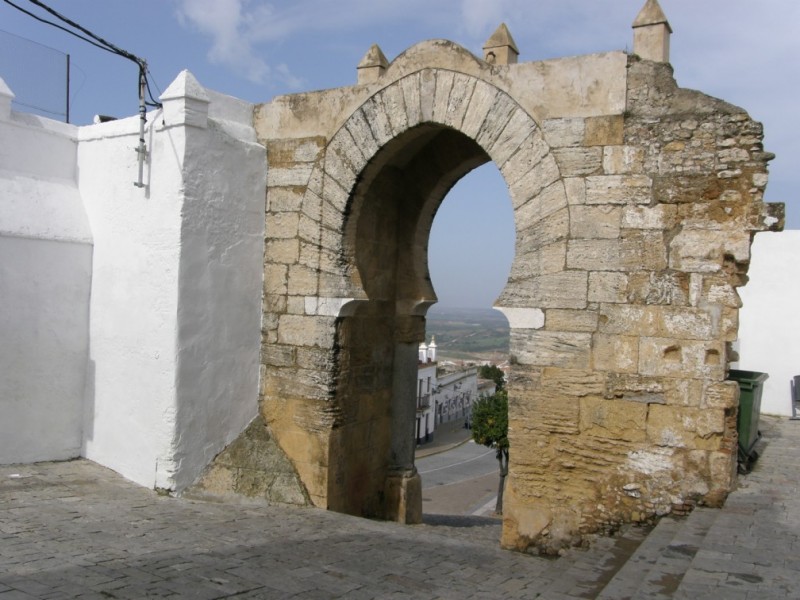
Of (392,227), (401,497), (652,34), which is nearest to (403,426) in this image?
A: (401,497)

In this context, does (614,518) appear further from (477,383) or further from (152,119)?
(477,383)

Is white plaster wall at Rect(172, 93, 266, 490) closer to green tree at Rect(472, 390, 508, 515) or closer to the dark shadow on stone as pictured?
the dark shadow on stone

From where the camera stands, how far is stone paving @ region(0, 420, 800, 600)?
4.17 m

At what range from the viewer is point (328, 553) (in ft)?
17.7

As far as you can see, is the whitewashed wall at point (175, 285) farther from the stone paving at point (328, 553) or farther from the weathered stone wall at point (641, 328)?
the weathered stone wall at point (641, 328)

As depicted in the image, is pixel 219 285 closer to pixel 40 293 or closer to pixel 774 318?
pixel 40 293

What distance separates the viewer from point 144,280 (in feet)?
22.6

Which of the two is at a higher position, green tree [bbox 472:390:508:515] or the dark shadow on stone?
the dark shadow on stone

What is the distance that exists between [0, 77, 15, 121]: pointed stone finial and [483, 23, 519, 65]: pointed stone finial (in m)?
4.66

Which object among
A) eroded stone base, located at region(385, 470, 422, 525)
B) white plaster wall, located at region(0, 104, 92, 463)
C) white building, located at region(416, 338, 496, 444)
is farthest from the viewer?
white building, located at region(416, 338, 496, 444)

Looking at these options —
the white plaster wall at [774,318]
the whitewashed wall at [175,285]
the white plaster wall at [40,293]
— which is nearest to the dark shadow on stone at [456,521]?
the whitewashed wall at [175,285]

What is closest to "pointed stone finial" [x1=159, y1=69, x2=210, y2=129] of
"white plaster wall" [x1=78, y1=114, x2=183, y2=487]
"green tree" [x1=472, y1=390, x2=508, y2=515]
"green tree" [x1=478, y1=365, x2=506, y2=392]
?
"white plaster wall" [x1=78, y1=114, x2=183, y2=487]

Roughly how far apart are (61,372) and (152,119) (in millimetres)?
2678

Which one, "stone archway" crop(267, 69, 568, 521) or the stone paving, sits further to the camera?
"stone archway" crop(267, 69, 568, 521)
